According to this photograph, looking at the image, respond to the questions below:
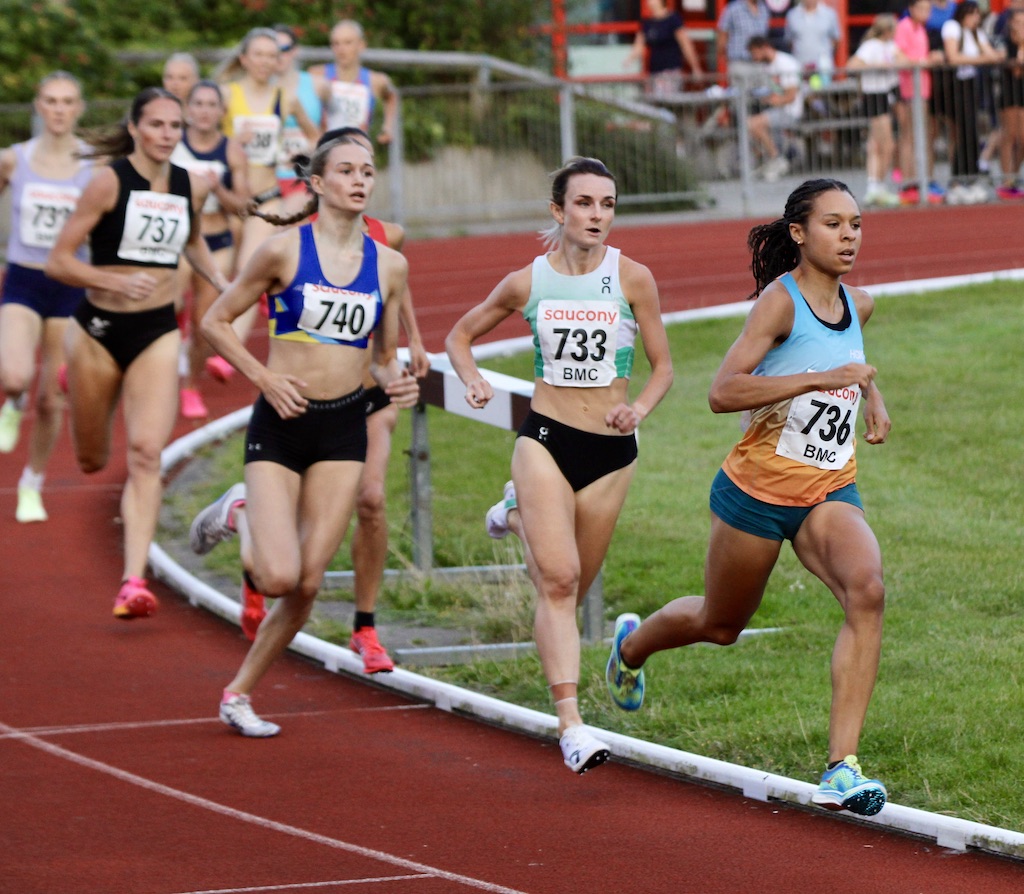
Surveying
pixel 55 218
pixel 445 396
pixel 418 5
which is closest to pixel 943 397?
pixel 445 396

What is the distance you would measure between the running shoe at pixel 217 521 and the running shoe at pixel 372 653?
2.53 feet

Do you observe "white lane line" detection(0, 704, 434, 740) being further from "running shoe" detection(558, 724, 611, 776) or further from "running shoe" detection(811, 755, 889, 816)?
"running shoe" detection(811, 755, 889, 816)

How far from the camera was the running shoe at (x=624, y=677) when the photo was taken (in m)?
7.44

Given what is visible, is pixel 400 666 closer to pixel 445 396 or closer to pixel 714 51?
pixel 445 396

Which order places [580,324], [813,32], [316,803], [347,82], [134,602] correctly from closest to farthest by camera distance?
[316,803], [580,324], [134,602], [347,82], [813,32]

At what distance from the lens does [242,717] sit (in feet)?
25.5

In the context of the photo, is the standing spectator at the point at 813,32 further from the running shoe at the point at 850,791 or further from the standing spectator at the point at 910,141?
the running shoe at the point at 850,791

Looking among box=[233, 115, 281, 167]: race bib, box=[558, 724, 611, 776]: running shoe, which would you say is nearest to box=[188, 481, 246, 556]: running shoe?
box=[558, 724, 611, 776]: running shoe

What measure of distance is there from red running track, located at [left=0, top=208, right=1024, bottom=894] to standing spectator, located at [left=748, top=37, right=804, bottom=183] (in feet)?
46.4

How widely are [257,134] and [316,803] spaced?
8541 mm

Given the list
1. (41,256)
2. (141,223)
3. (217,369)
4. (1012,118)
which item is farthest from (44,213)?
(1012,118)

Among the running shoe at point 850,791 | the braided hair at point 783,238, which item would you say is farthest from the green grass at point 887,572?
the braided hair at point 783,238

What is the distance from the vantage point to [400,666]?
8.87 metres

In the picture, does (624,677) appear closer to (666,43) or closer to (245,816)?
(245,816)
